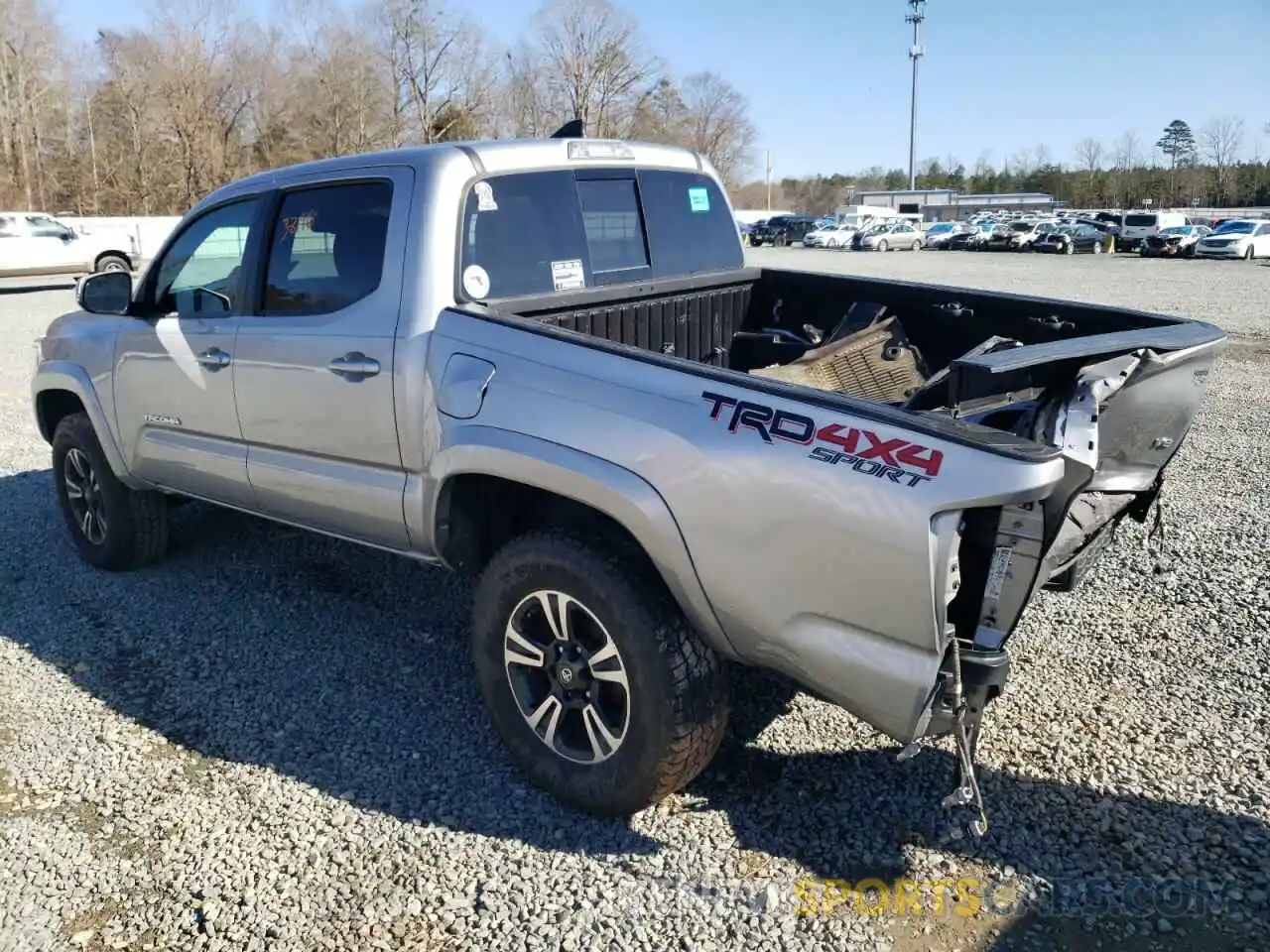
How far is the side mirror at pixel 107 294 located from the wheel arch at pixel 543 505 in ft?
7.01

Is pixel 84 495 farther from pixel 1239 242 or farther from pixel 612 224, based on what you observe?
pixel 1239 242

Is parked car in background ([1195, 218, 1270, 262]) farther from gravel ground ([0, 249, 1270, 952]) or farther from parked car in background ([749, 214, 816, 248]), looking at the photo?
gravel ground ([0, 249, 1270, 952])

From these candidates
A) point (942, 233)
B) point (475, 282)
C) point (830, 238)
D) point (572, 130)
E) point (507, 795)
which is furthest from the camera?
point (942, 233)

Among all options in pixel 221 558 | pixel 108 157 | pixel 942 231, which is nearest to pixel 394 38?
pixel 108 157

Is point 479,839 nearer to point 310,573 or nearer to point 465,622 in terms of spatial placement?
point 465,622

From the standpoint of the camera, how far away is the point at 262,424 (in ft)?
13.1

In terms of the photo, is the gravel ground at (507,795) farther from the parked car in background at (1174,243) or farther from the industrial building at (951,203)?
the industrial building at (951,203)

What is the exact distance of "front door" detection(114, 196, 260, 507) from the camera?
418cm

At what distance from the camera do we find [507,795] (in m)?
3.27

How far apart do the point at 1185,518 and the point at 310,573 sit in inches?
191

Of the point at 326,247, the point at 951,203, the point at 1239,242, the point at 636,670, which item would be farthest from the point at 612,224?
the point at 951,203

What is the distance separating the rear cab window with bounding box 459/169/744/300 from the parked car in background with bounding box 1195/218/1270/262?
36.5 meters

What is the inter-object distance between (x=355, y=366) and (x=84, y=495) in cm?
267

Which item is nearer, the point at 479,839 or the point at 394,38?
the point at 479,839
